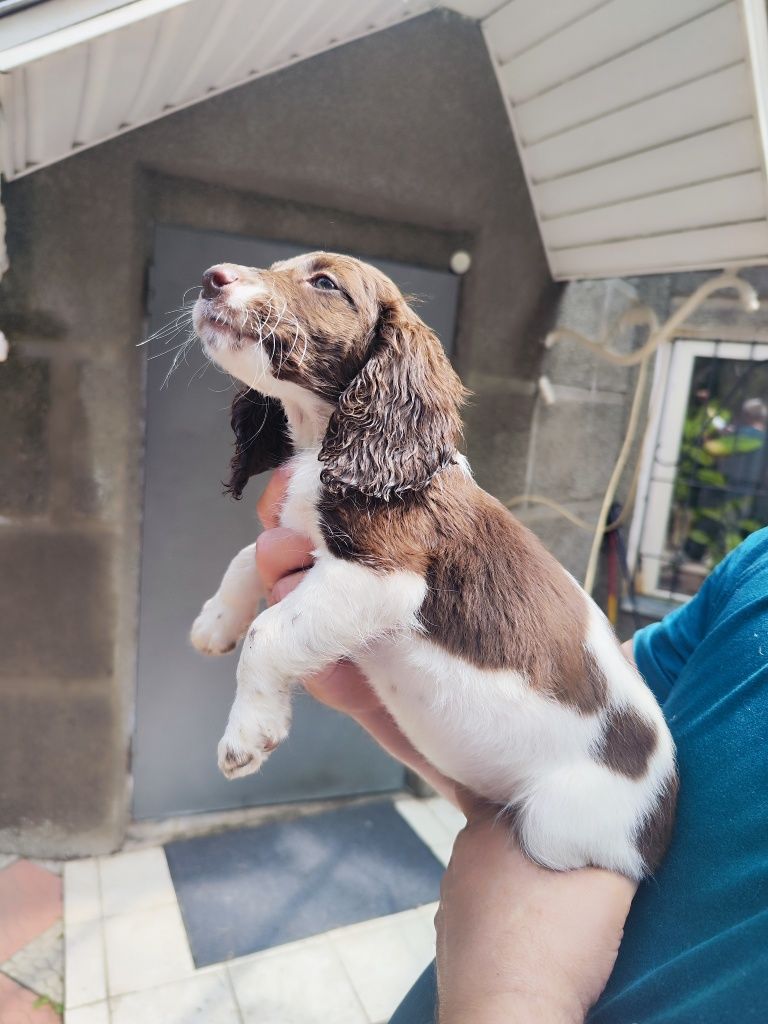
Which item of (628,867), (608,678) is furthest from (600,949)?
(608,678)

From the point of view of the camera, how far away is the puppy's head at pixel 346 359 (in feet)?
4.83

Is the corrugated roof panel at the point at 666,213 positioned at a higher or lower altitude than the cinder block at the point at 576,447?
higher

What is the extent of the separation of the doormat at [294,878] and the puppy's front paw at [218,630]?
207cm

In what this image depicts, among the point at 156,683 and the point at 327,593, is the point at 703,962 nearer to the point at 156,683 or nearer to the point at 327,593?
the point at 327,593

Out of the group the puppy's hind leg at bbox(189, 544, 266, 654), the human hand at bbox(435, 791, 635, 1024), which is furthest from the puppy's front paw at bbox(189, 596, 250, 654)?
the human hand at bbox(435, 791, 635, 1024)

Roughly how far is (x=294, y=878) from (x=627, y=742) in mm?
2767

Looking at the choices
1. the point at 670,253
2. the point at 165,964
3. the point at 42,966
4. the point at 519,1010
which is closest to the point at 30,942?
the point at 42,966

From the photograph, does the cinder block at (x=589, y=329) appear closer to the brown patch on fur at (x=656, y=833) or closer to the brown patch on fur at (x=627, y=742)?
the brown patch on fur at (x=627, y=742)

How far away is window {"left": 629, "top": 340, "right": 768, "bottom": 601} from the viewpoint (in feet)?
15.4

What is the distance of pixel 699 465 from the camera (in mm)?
4938

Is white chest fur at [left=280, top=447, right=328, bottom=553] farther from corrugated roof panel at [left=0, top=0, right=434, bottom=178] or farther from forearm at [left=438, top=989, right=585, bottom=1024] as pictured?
corrugated roof panel at [left=0, top=0, right=434, bottom=178]

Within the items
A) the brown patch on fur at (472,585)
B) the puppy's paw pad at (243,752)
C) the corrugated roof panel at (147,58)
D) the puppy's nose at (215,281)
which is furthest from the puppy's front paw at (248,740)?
the corrugated roof panel at (147,58)

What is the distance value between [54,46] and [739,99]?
2.42 metres

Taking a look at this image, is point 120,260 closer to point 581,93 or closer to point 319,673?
point 581,93
